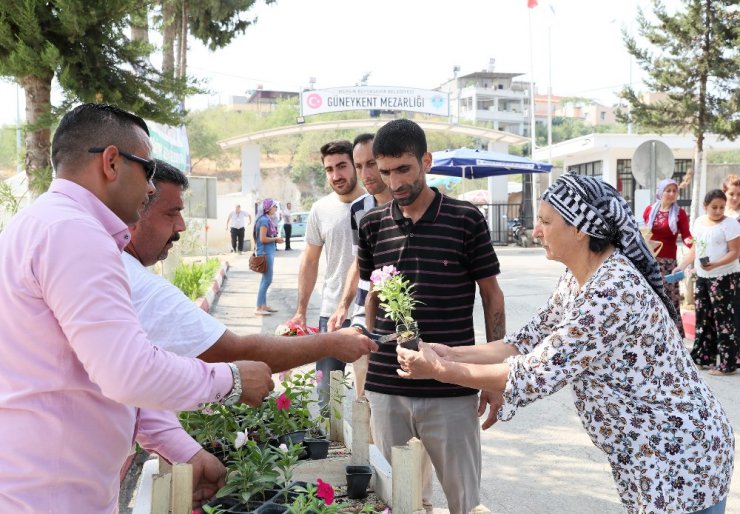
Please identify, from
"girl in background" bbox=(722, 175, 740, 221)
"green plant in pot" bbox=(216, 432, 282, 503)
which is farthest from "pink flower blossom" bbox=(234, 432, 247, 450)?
"girl in background" bbox=(722, 175, 740, 221)

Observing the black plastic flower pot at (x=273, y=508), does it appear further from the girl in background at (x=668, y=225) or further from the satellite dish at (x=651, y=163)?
the satellite dish at (x=651, y=163)

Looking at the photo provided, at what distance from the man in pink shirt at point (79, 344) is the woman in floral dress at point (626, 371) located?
3.83ft

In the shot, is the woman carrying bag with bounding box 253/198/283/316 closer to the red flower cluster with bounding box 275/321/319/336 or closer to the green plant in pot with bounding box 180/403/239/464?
the red flower cluster with bounding box 275/321/319/336

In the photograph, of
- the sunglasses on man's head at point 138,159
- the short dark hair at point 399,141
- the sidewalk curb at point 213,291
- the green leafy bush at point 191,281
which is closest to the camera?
the sunglasses on man's head at point 138,159

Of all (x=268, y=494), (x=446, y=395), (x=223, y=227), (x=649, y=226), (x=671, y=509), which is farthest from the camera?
(x=223, y=227)

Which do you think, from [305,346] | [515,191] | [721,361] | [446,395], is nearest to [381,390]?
[446,395]

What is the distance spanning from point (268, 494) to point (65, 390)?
1.25 meters

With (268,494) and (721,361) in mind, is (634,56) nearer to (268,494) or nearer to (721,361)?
(721,361)

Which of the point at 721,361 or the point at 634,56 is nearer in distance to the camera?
the point at 721,361

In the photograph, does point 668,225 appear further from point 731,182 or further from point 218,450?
point 218,450

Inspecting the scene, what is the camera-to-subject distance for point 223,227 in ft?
123

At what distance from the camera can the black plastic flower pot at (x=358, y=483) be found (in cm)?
319

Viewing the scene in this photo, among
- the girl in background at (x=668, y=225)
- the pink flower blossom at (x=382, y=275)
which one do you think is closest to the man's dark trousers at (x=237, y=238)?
the girl in background at (x=668, y=225)

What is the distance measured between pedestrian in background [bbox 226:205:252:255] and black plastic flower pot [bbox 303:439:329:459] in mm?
27099
